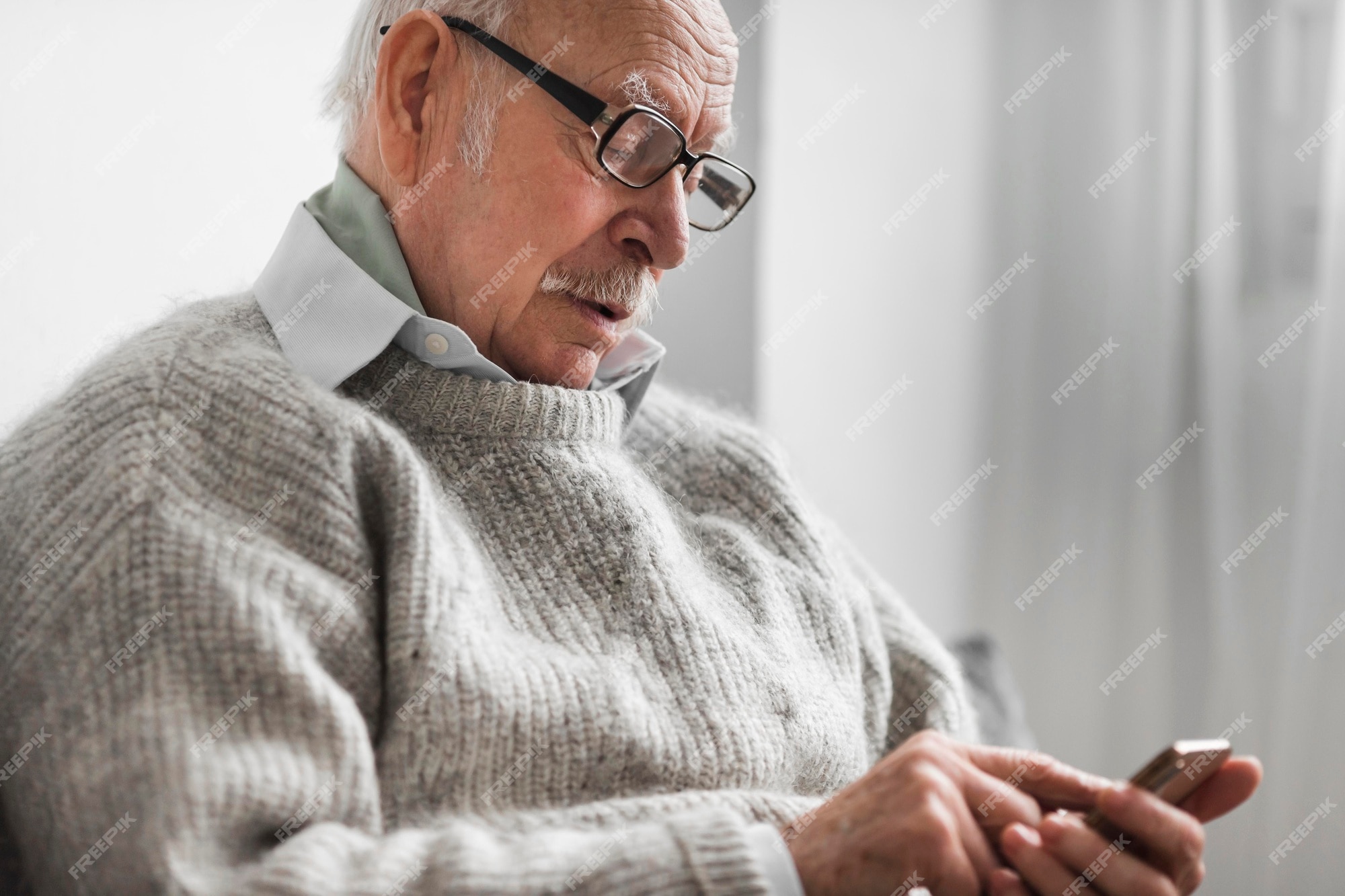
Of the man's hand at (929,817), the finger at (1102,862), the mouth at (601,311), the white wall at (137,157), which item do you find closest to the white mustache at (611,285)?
the mouth at (601,311)

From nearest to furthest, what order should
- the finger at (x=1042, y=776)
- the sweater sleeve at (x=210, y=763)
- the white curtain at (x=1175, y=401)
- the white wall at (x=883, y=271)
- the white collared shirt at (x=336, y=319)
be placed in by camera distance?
the sweater sleeve at (x=210, y=763) → the finger at (x=1042, y=776) → the white collared shirt at (x=336, y=319) → the white curtain at (x=1175, y=401) → the white wall at (x=883, y=271)

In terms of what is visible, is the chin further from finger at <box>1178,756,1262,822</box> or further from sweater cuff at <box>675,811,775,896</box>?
finger at <box>1178,756,1262,822</box>

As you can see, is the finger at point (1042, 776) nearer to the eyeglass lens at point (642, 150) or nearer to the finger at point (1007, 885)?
the finger at point (1007, 885)

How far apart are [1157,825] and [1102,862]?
5 centimetres

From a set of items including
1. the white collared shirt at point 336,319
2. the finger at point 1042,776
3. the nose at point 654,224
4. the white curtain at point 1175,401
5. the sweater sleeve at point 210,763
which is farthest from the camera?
the white curtain at point 1175,401

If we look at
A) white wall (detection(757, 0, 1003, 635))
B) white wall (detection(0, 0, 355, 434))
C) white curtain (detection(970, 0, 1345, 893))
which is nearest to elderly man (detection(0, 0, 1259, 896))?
white wall (detection(0, 0, 355, 434))

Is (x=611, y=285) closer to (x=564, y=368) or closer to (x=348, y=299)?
(x=564, y=368)

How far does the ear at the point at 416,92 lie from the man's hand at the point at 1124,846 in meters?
0.78

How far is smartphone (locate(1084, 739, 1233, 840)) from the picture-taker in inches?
28.6

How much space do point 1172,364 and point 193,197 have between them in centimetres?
170

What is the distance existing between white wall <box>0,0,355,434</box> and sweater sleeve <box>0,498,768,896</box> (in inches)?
14.8

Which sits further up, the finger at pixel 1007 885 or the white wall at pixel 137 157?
the finger at pixel 1007 885

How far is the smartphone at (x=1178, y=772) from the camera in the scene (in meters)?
0.73

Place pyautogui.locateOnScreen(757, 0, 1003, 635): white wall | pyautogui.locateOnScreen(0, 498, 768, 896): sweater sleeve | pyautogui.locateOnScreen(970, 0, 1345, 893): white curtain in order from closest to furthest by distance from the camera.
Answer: pyautogui.locateOnScreen(0, 498, 768, 896): sweater sleeve
pyautogui.locateOnScreen(970, 0, 1345, 893): white curtain
pyautogui.locateOnScreen(757, 0, 1003, 635): white wall
